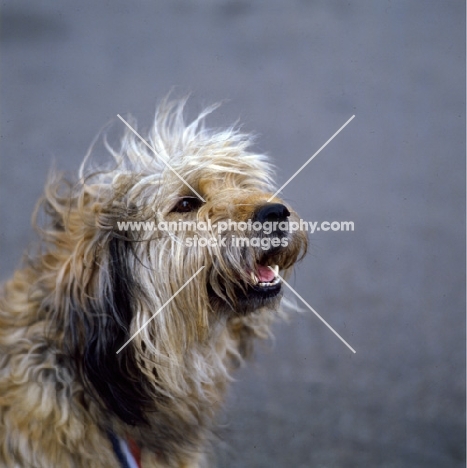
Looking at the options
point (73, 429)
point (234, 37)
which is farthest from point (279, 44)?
point (73, 429)

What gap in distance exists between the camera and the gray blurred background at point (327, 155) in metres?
3.95

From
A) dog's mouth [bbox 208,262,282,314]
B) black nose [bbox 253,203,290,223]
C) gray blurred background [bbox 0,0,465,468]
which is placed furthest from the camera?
gray blurred background [bbox 0,0,465,468]

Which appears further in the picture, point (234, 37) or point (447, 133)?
point (234, 37)

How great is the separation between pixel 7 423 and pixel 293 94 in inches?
179

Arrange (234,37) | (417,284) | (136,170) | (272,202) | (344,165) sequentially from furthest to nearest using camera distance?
(234,37) → (344,165) → (417,284) → (136,170) → (272,202)

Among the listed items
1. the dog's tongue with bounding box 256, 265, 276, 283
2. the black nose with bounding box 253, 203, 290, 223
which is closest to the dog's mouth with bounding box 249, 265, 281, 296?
the dog's tongue with bounding box 256, 265, 276, 283

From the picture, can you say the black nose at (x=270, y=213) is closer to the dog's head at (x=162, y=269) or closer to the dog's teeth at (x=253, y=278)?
the dog's head at (x=162, y=269)

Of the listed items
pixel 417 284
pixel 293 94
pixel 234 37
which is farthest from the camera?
pixel 234 37

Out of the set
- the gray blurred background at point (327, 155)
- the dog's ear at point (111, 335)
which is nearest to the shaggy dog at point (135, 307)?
the dog's ear at point (111, 335)

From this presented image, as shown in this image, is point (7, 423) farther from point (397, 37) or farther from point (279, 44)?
point (397, 37)

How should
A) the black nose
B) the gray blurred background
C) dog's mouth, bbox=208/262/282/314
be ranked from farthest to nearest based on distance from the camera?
the gray blurred background, dog's mouth, bbox=208/262/282/314, the black nose

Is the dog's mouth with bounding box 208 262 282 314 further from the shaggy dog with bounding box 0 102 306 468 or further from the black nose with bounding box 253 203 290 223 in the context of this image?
the black nose with bounding box 253 203 290 223

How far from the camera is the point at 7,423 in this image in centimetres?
244

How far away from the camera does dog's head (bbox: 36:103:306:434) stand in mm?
2439
